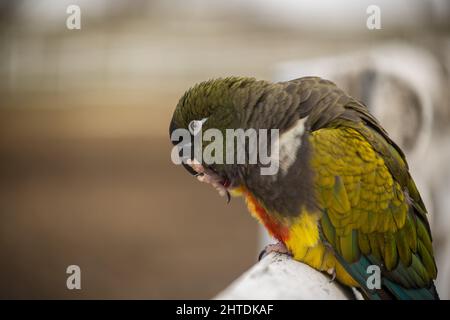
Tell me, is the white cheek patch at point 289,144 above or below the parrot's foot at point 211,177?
above

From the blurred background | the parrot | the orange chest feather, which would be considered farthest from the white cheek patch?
the blurred background

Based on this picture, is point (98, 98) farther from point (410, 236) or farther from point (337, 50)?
point (410, 236)

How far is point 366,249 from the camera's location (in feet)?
3.46

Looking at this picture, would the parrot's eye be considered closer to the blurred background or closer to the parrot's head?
the parrot's head

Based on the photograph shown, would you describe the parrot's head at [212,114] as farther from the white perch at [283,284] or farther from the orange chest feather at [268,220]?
the white perch at [283,284]

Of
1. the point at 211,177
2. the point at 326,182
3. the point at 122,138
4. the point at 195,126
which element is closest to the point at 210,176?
the point at 211,177

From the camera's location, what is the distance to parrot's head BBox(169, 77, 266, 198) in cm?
107

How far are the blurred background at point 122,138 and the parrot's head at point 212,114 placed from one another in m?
1.64

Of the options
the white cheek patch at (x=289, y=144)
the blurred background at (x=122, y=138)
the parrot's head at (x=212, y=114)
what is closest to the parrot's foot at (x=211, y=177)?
the parrot's head at (x=212, y=114)

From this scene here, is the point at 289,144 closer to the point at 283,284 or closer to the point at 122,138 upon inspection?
the point at 283,284

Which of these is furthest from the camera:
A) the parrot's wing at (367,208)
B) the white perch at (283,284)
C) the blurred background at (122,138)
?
the blurred background at (122,138)

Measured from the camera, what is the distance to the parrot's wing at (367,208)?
3.35ft

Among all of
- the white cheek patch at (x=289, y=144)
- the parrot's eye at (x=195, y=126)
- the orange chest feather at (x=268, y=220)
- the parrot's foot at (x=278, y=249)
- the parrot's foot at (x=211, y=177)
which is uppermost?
the parrot's eye at (x=195, y=126)

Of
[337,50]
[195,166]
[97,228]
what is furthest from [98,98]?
[195,166]
